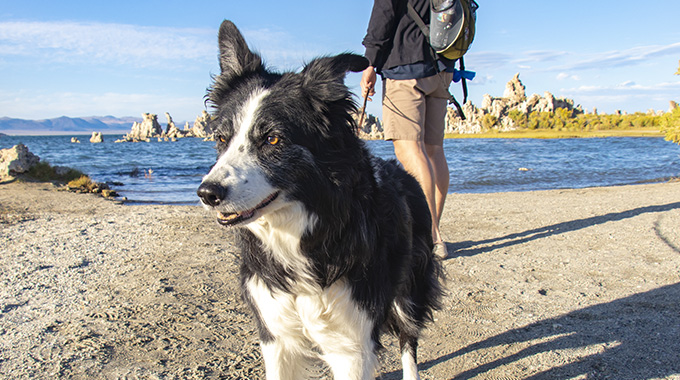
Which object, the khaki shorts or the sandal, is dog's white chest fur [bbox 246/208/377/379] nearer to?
the khaki shorts

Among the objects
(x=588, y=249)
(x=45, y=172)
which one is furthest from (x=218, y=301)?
(x=45, y=172)

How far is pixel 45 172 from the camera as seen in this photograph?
12.2 metres

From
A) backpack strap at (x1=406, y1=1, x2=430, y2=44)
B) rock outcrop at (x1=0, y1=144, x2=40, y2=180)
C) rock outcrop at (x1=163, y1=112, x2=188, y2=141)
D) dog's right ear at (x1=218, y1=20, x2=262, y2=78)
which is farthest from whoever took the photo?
rock outcrop at (x1=163, y1=112, x2=188, y2=141)

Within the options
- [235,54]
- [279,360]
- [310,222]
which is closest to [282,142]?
[310,222]

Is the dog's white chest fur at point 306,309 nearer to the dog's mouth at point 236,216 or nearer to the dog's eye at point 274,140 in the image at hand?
the dog's mouth at point 236,216

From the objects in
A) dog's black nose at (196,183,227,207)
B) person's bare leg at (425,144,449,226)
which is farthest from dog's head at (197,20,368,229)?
person's bare leg at (425,144,449,226)

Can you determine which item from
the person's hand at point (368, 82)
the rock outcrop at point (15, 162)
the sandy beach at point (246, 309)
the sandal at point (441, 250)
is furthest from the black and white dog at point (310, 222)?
the rock outcrop at point (15, 162)

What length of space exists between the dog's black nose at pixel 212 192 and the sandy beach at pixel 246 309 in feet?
3.26

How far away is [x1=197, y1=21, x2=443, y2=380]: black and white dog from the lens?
6.85ft

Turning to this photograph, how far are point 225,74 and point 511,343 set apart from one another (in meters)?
2.53

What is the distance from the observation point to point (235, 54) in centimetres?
248

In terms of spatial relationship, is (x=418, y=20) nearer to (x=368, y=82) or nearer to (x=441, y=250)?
(x=368, y=82)

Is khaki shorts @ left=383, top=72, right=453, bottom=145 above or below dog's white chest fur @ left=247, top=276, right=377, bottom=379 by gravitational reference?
above

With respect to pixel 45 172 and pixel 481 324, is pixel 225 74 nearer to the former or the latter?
pixel 481 324
